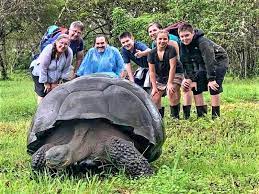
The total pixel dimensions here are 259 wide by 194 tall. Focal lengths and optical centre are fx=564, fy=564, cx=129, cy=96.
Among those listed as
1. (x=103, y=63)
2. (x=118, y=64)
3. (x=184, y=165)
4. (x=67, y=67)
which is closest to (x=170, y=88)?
(x=118, y=64)

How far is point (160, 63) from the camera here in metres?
6.55

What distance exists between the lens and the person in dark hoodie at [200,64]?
20.9 feet

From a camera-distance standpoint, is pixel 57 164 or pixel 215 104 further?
pixel 215 104

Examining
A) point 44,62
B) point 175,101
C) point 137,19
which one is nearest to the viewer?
point 44,62

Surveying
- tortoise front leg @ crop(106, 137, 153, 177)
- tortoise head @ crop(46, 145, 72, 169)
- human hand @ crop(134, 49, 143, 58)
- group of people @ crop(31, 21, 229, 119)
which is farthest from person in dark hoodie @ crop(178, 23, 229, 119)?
tortoise head @ crop(46, 145, 72, 169)

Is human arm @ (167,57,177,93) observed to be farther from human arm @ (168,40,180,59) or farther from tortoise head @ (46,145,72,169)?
tortoise head @ (46,145,72,169)

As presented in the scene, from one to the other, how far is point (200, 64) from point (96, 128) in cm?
304

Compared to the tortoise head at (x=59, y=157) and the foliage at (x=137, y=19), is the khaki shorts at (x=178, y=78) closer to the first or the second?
the tortoise head at (x=59, y=157)

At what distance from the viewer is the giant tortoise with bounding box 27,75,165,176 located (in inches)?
148

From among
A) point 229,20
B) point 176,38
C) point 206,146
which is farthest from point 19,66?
point 206,146

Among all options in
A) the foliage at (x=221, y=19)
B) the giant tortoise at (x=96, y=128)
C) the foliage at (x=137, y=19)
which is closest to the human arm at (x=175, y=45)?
the giant tortoise at (x=96, y=128)

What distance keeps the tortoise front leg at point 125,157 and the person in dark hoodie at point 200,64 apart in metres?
2.82

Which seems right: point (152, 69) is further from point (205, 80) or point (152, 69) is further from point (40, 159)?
point (40, 159)

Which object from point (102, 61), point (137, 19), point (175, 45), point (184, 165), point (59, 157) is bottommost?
point (184, 165)
